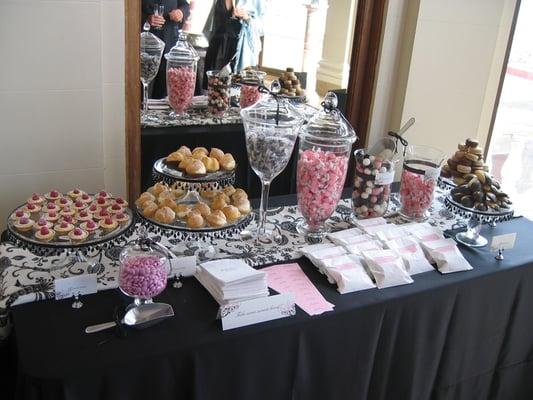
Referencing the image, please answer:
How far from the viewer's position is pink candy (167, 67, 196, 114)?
2.01 meters

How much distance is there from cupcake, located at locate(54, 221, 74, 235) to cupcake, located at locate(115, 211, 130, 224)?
96 millimetres

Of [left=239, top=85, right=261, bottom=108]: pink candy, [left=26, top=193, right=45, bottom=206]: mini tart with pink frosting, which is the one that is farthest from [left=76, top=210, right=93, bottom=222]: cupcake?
[left=239, top=85, right=261, bottom=108]: pink candy

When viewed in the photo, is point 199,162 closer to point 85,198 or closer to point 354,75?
point 85,198

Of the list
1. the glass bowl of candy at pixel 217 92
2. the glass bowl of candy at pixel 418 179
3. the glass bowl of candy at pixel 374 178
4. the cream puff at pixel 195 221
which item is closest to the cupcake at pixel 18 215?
the cream puff at pixel 195 221

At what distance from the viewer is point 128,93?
5.59 feet

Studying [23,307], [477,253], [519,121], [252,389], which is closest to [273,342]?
[252,389]

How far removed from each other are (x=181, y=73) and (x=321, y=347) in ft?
4.05

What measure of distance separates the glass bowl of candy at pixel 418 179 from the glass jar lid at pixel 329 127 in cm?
22

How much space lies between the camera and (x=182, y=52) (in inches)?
79.2

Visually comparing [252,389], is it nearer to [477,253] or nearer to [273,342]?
[273,342]

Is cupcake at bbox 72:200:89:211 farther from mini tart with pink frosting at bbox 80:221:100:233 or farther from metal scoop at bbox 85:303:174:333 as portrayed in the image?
metal scoop at bbox 85:303:174:333

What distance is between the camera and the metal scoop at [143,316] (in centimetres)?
100

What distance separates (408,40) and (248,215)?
1.25m

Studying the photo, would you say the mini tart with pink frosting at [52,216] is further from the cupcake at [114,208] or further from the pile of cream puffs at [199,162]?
the pile of cream puffs at [199,162]
